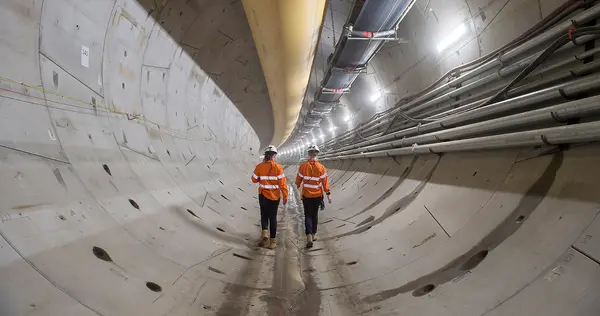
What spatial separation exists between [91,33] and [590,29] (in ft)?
14.1

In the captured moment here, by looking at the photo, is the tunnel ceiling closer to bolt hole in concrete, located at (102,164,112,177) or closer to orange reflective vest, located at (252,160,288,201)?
orange reflective vest, located at (252,160,288,201)

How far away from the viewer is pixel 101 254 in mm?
2207

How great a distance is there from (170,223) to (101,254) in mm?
1214

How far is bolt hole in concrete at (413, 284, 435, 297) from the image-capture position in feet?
8.01

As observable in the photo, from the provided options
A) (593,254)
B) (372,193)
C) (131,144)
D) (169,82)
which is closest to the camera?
(593,254)

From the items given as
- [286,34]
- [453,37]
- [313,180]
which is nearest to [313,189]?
[313,180]

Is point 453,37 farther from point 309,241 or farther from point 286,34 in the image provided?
point 309,241

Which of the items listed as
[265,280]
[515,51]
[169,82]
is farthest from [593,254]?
[169,82]

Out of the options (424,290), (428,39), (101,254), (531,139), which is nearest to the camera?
(101,254)

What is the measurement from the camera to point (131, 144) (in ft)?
11.6

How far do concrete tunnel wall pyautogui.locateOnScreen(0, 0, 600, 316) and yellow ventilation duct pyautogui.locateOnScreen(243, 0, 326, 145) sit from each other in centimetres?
147

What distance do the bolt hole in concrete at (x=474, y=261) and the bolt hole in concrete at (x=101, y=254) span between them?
9.13 feet

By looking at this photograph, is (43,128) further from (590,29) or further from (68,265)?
(590,29)

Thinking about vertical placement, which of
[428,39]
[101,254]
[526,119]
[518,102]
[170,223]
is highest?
[428,39]
